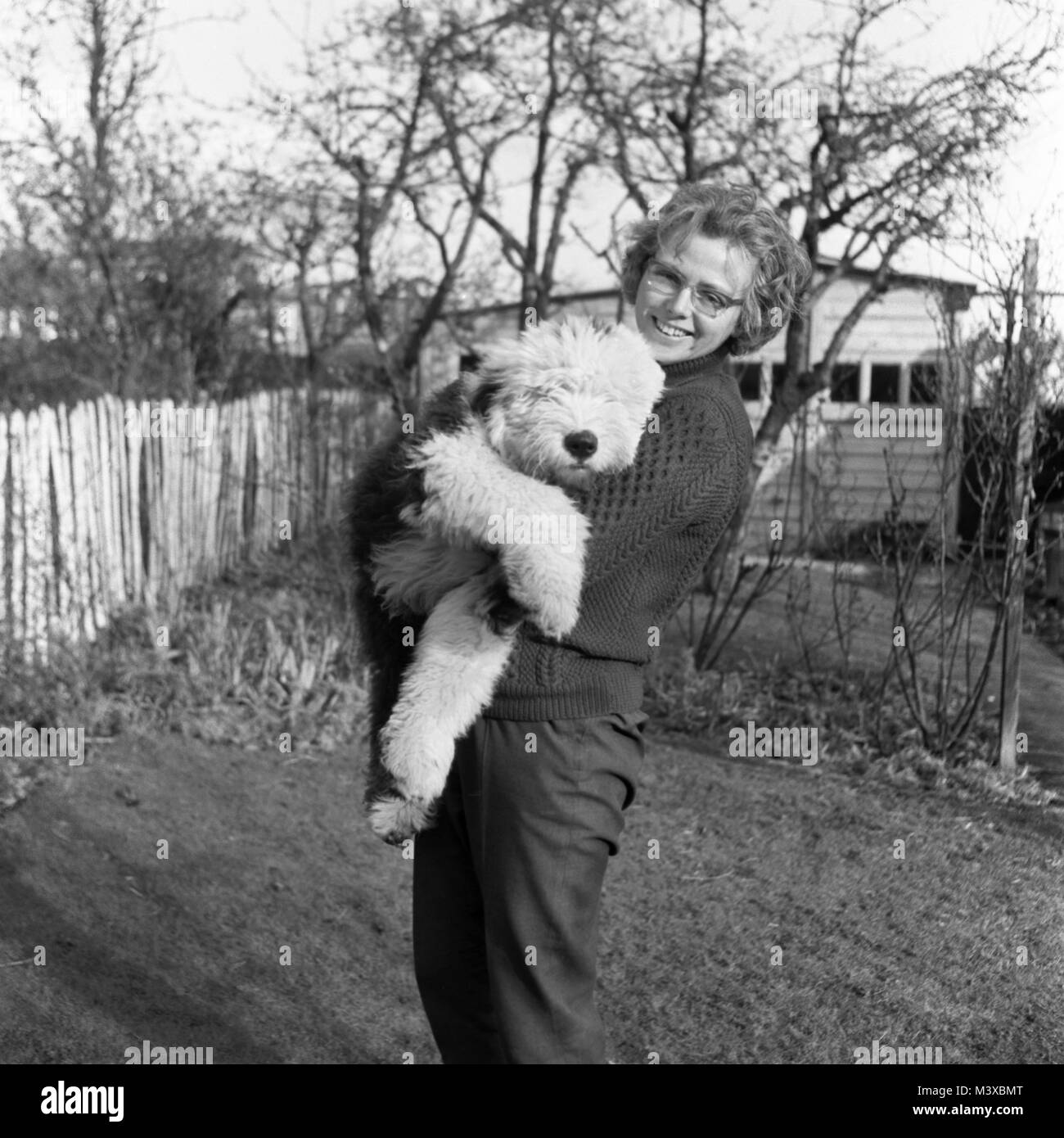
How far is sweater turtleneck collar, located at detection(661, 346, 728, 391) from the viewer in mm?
2320

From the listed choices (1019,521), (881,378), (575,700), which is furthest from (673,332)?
(881,378)

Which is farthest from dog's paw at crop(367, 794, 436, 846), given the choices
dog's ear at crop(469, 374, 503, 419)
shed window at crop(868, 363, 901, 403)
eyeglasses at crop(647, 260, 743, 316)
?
shed window at crop(868, 363, 901, 403)

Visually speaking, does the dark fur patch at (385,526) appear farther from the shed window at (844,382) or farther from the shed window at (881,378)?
the shed window at (881,378)

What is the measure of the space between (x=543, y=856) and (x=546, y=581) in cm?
54

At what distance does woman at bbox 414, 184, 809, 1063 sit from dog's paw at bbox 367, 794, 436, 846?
0.07 m

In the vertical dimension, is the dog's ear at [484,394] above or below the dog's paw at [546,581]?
above

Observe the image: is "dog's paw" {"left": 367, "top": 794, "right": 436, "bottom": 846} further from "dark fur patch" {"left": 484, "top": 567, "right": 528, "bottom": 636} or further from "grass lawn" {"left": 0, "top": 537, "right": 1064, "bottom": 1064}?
"grass lawn" {"left": 0, "top": 537, "right": 1064, "bottom": 1064}

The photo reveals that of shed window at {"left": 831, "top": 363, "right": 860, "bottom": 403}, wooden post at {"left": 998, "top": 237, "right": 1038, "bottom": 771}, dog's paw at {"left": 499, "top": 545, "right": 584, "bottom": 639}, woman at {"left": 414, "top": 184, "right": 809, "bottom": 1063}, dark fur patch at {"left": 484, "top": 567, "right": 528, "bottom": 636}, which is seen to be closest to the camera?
dog's paw at {"left": 499, "top": 545, "right": 584, "bottom": 639}

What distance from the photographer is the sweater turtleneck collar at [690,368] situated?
7.61ft

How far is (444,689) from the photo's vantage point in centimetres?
214

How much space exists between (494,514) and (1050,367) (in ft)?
13.8

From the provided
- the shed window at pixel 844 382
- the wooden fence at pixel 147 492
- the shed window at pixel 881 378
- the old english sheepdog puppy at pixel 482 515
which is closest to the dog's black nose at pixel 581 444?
the old english sheepdog puppy at pixel 482 515

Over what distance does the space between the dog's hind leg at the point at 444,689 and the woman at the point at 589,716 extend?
0.08m

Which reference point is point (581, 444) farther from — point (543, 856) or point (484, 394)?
point (543, 856)
